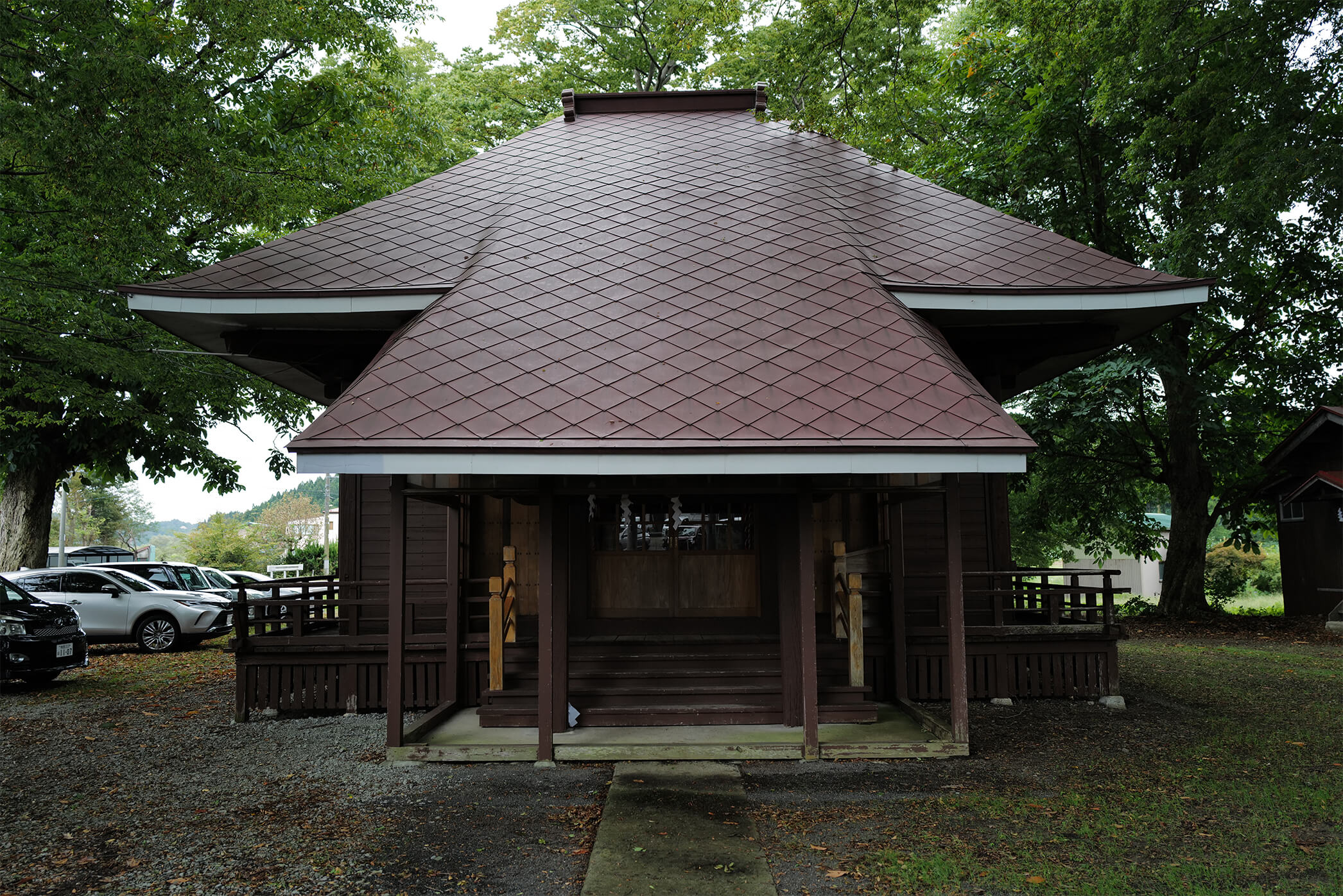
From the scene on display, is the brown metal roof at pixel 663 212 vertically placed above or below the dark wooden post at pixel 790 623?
above

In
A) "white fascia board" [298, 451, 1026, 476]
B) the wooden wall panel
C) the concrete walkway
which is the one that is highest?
"white fascia board" [298, 451, 1026, 476]

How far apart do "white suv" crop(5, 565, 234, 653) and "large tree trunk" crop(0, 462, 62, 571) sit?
241 cm

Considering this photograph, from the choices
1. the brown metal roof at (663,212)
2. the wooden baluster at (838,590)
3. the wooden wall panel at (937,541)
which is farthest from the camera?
the wooden wall panel at (937,541)

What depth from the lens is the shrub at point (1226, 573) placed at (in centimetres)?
A: 2389

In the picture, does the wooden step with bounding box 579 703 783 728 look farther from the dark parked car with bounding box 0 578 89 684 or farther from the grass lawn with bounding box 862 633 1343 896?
the dark parked car with bounding box 0 578 89 684

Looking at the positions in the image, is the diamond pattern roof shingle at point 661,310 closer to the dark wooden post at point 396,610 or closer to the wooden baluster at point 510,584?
the dark wooden post at point 396,610

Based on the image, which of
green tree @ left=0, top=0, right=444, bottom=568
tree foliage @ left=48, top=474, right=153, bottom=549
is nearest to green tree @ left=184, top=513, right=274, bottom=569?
tree foliage @ left=48, top=474, right=153, bottom=549

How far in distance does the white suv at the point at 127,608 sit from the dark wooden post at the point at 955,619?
14.5 meters

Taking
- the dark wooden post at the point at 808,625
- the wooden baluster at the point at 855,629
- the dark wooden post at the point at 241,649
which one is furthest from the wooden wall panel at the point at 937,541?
the dark wooden post at the point at 241,649

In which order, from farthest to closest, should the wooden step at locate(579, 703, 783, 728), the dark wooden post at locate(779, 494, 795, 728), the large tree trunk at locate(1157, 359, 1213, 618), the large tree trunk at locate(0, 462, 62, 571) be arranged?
the large tree trunk at locate(1157, 359, 1213, 618)
the large tree trunk at locate(0, 462, 62, 571)
the wooden step at locate(579, 703, 783, 728)
the dark wooden post at locate(779, 494, 795, 728)

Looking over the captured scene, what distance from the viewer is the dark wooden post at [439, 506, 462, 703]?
30.1ft

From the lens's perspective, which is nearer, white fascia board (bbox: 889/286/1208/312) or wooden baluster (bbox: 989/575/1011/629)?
white fascia board (bbox: 889/286/1208/312)

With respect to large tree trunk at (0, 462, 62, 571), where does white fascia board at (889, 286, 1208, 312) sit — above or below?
above

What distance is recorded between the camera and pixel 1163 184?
56.0ft
